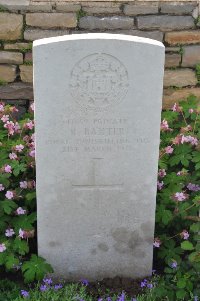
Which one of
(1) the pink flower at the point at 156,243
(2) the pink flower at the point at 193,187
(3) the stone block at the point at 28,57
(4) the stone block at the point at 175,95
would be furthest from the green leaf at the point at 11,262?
(4) the stone block at the point at 175,95

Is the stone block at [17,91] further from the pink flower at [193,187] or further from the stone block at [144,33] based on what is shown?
the pink flower at [193,187]

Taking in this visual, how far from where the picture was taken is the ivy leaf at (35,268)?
308 cm

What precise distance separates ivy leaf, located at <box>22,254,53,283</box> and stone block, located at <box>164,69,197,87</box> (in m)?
1.93

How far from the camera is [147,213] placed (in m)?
3.20

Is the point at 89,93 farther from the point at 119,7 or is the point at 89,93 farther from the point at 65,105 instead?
the point at 119,7

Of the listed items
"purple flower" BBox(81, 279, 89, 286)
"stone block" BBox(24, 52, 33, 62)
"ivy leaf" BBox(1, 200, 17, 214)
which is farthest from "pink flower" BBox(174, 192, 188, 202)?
"stone block" BBox(24, 52, 33, 62)

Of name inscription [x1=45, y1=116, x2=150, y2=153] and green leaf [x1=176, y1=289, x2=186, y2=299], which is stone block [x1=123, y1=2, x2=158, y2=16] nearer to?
name inscription [x1=45, y1=116, x2=150, y2=153]

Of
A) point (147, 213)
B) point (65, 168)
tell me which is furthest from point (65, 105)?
point (147, 213)

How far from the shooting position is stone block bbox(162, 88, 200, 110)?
4.38m

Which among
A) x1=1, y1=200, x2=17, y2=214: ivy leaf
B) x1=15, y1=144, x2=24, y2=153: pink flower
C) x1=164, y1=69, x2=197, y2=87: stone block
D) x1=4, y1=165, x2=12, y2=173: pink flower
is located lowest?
x1=1, y1=200, x2=17, y2=214: ivy leaf

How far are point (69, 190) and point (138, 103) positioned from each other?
67 cm

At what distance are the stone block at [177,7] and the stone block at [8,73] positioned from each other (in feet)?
4.23

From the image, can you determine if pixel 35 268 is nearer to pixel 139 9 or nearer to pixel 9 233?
pixel 9 233

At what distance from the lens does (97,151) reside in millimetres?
3023
